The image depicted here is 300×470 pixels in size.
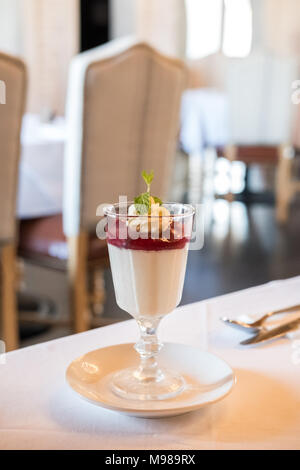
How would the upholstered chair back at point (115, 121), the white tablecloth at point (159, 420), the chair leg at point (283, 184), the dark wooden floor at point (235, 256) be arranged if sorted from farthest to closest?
1. the chair leg at point (283, 184)
2. the dark wooden floor at point (235, 256)
3. the upholstered chair back at point (115, 121)
4. the white tablecloth at point (159, 420)

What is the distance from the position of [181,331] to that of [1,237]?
110cm

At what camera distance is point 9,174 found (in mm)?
1724

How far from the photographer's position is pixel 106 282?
2979 mm

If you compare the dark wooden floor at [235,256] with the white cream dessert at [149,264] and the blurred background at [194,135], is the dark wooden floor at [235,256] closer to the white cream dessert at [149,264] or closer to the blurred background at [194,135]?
the blurred background at [194,135]

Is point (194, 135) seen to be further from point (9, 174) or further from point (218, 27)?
point (9, 174)

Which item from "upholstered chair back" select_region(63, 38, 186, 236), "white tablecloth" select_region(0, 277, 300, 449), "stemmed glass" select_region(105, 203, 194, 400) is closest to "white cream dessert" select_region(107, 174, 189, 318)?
"stemmed glass" select_region(105, 203, 194, 400)

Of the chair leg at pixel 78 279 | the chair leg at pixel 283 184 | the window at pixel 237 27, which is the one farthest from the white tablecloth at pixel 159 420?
the window at pixel 237 27

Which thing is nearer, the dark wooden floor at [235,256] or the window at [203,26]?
the dark wooden floor at [235,256]

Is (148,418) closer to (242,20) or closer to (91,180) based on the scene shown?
(91,180)

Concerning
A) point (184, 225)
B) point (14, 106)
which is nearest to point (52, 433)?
point (184, 225)

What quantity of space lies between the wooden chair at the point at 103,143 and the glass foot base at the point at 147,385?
1257 mm

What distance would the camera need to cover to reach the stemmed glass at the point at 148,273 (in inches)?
22.9

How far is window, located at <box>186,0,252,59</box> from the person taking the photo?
6355mm

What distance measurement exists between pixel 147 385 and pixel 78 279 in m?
1.35
